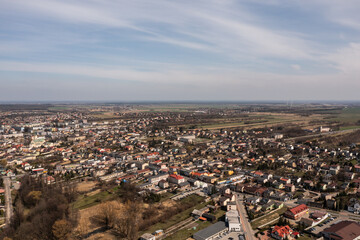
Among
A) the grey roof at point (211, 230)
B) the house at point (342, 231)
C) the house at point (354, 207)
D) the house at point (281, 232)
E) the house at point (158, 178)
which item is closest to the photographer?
the house at point (342, 231)

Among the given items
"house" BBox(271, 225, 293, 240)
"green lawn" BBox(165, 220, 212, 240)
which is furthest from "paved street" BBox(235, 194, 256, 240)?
"green lawn" BBox(165, 220, 212, 240)

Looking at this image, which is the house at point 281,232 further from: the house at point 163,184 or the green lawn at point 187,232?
the house at point 163,184

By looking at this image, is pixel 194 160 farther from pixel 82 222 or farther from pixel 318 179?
pixel 82 222

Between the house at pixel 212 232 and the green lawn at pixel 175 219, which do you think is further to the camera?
the green lawn at pixel 175 219

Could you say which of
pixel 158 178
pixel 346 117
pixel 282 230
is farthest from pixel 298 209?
pixel 346 117

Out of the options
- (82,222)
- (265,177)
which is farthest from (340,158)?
(82,222)

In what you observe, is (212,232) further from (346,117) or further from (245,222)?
(346,117)

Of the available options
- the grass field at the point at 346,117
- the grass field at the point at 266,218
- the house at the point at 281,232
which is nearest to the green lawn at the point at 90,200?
the grass field at the point at 266,218

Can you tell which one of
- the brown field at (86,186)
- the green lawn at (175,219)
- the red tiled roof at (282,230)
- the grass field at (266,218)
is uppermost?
the red tiled roof at (282,230)
